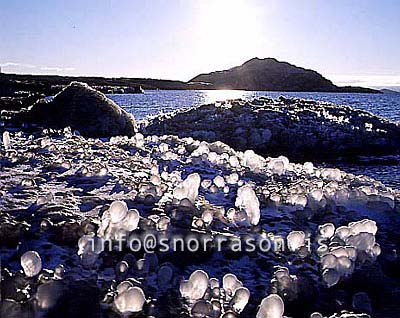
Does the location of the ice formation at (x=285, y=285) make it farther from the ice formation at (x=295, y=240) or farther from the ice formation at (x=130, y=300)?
the ice formation at (x=130, y=300)

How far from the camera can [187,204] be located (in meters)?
3.11

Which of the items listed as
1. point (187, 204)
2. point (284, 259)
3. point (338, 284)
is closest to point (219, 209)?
point (187, 204)

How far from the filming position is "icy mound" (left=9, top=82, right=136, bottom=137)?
1018 centimetres

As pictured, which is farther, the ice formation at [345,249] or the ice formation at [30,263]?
the ice formation at [345,249]

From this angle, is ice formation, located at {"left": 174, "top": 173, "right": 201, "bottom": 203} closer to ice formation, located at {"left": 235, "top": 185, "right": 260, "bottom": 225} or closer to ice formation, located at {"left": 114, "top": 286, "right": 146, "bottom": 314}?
ice formation, located at {"left": 235, "top": 185, "right": 260, "bottom": 225}

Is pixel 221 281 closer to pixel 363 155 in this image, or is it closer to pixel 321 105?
pixel 363 155

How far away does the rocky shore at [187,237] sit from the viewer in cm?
225

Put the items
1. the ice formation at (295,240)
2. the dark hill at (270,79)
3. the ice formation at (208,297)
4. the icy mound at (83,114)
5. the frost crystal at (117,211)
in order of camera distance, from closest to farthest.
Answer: the ice formation at (208,297) < the frost crystal at (117,211) < the ice formation at (295,240) < the icy mound at (83,114) < the dark hill at (270,79)

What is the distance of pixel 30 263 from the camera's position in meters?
2.27

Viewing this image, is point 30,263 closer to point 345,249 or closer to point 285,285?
point 285,285

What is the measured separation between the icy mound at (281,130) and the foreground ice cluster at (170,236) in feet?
26.0

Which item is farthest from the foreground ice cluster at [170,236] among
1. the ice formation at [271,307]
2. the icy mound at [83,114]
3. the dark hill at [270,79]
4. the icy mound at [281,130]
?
the dark hill at [270,79]

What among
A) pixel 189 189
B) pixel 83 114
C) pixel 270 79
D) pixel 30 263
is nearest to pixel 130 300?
pixel 30 263

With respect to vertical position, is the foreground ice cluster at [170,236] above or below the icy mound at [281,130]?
above
